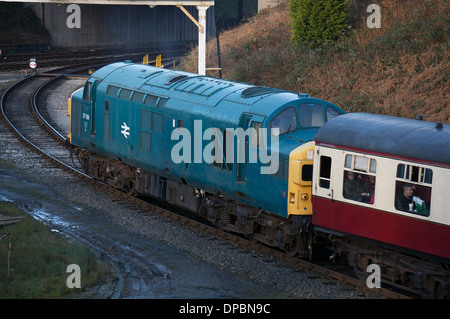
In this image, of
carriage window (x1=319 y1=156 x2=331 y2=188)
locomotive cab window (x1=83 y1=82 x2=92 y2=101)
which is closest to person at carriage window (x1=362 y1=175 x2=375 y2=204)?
carriage window (x1=319 y1=156 x2=331 y2=188)

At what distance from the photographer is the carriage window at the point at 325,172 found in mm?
14570

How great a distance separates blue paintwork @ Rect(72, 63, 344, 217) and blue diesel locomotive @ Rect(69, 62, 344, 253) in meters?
A: 0.03

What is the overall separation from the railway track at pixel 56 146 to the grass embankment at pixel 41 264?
3709 millimetres

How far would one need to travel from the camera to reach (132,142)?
67.8 feet

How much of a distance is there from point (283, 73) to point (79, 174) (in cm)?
1178

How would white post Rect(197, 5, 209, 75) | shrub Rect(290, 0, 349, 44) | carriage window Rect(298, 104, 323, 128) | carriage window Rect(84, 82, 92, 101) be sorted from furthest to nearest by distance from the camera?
shrub Rect(290, 0, 349, 44) < white post Rect(197, 5, 209, 75) < carriage window Rect(84, 82, 92, 101) < carriage window Rect(298, 104, 323, 128)

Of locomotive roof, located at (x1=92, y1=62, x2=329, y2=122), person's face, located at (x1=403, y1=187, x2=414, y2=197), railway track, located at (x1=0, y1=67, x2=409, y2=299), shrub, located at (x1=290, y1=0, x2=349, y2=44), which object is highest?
shrub, located at (x1=290, y1=0, x2=349, y2=44)

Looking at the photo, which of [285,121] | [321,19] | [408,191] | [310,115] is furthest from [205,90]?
[321,19]

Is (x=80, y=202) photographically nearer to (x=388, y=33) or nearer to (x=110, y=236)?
(x=110, y=236)

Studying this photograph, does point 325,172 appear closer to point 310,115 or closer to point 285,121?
point 285,121

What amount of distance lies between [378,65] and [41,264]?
57.6ft

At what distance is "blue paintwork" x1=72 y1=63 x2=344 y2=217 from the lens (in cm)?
1592

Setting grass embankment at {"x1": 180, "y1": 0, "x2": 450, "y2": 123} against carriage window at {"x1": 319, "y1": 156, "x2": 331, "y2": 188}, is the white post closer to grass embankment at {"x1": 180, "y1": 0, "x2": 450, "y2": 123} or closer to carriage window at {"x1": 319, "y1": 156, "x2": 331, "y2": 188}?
grass embankment at {"x1": 180, "y1": 0, "x2": 450, "y2": 123}
